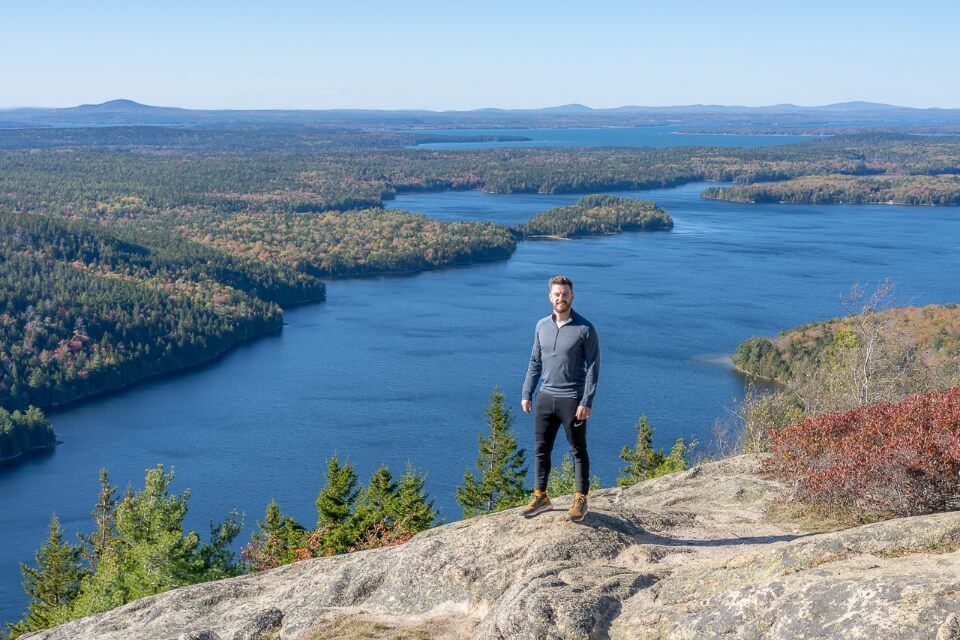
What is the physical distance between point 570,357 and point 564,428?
106 cm

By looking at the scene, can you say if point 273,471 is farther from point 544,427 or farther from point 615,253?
point 615,253

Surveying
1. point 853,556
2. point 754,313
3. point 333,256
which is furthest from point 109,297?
point 853,556

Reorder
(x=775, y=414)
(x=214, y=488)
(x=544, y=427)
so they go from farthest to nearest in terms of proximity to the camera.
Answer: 1. (x=214, y=488)
2. (x=775, y=414)
3. (x=544, y=427)

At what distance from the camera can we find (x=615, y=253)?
6570 inches

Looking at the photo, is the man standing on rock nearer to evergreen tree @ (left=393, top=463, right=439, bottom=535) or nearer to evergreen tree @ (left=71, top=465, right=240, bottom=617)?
evergreen tree @ (left=71, top=465, right=240, bottom=617)

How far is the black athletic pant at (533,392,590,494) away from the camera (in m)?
13.1

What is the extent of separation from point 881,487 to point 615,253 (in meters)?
154

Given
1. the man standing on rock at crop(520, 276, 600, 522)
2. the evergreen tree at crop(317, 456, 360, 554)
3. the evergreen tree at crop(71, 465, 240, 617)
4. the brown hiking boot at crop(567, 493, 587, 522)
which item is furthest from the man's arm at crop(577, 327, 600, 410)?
the evergreen tree at crop(317, 456, 360, 554)

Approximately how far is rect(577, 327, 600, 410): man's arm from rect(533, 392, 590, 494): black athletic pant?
21cm

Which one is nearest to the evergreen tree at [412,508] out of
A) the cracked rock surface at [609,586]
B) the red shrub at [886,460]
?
the cracked rock surface at [609,586]

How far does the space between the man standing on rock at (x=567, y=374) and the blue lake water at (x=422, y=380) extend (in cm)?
4605

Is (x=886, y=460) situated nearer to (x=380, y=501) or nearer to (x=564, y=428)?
(x=564, y=428)

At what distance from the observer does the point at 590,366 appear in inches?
512

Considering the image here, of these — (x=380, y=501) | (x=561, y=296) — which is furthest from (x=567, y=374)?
(x=380, y=501)
